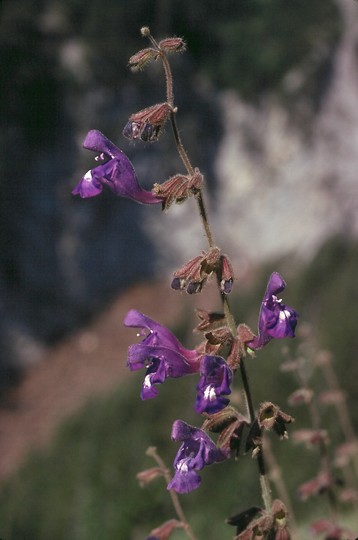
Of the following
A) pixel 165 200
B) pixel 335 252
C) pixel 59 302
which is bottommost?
pixel 165 200

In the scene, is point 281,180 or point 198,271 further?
point 281,180

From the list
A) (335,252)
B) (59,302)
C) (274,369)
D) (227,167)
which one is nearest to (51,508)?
(274,369)

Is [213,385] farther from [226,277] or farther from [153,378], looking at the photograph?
[226,277]

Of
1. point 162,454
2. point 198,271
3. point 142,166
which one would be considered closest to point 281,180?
point 142,166

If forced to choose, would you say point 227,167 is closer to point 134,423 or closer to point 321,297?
point 321,297

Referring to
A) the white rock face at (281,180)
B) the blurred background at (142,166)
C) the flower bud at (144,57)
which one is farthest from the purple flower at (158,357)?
the white rock face at (281,180)

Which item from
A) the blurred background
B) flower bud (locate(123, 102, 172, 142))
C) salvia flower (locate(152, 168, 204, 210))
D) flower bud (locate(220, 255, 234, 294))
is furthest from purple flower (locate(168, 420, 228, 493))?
the blurred background
